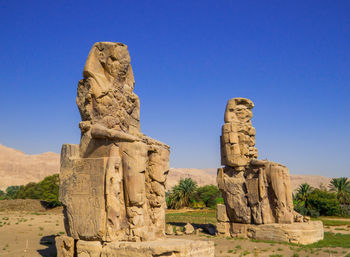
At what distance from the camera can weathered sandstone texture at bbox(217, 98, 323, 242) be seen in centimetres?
956

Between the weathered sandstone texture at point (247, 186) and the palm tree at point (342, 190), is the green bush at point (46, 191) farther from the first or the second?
the palm tree at point (342, 190)

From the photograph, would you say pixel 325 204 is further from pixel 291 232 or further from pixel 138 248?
pixel 138 248

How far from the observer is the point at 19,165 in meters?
59.7

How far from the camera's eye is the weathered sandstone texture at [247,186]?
9.56 m

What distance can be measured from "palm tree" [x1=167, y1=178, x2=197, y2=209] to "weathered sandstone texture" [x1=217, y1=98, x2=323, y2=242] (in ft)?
50.0

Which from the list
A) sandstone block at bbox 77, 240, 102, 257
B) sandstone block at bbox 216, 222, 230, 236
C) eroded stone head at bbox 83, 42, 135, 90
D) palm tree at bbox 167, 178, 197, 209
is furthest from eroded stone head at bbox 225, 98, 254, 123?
palm tree at bbox 167, 178, 197, 209

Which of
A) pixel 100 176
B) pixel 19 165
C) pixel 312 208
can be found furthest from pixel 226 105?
pixel 19 165

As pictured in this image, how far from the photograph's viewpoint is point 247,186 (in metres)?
9.97

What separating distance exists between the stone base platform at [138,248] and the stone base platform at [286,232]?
4.01 meters

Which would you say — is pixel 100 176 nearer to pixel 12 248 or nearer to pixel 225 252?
pixel 12 248

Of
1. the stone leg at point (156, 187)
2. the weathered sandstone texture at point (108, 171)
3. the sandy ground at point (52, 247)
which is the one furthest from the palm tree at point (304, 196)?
the weathered sandstone texture at point (108, 171)

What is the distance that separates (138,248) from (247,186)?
5509 mm

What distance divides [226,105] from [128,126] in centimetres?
488

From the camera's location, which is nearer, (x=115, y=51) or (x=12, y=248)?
(x=115, y=51)
